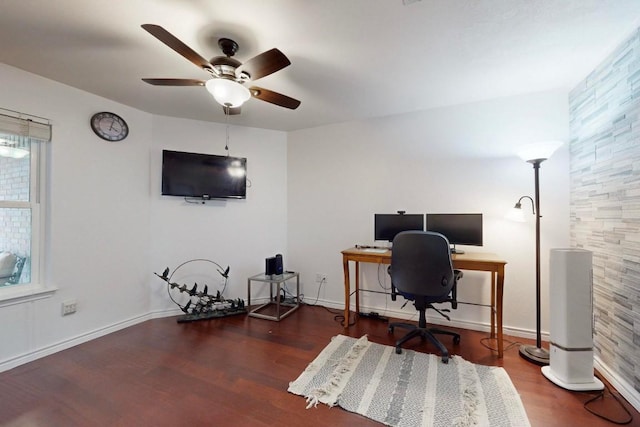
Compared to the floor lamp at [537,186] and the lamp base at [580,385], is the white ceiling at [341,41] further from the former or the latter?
the lamp base at [580,385]

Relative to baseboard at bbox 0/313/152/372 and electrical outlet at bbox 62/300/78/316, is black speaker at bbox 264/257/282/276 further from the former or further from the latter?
electrical outlet at bbox 62/300/78/316

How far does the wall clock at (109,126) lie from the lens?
250 centimetres

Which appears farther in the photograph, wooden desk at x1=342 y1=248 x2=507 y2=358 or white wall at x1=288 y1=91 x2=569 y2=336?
white wall at x1=288 y1=91 x2=569 y2=336

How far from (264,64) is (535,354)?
9.67 feet

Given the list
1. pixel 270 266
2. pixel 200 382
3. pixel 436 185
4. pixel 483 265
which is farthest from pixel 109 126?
pixel 483 265

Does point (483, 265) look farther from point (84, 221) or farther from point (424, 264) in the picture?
point (84, 221)

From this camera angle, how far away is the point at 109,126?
8.50 feet

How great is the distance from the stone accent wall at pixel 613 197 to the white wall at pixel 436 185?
0.87 ft

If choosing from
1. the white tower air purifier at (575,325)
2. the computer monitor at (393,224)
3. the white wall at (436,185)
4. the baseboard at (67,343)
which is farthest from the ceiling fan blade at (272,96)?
the baseboard at (67,343)

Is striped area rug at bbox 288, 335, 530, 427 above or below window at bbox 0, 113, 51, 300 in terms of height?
below

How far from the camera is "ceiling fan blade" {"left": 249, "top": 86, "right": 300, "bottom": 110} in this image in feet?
6.03

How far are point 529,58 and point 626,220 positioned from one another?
4.13 ft

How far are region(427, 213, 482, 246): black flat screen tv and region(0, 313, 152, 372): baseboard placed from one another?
325 cm

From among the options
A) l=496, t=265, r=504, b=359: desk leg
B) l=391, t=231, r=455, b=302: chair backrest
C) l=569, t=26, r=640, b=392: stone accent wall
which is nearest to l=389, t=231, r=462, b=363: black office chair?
l=391, t=231, r=455, b=302: chair backrest
